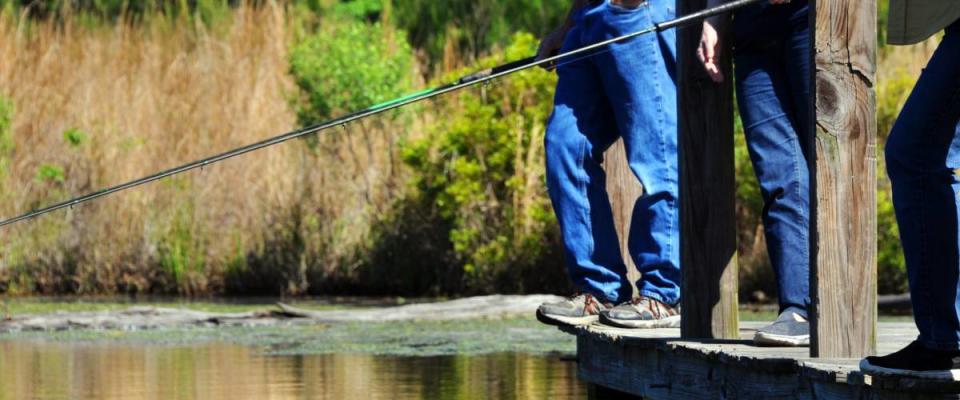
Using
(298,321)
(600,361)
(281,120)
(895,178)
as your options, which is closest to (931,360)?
(895,178)

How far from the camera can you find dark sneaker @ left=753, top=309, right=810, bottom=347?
5434 millimetres

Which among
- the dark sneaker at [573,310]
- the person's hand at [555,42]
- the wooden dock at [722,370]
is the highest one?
the person's hand at [555,42]

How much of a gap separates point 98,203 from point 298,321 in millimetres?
3725

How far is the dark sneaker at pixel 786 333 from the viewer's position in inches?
214

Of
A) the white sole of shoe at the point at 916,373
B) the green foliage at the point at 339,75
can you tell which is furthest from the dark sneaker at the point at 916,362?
the green foliage at the point at 339,75

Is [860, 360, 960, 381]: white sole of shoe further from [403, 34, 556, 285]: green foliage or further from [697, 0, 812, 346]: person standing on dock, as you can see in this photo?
[403, 34, 556, 285]: green foliage

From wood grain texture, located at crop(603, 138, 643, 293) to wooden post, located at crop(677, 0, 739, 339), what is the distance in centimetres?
144

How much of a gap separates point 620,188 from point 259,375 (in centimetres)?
195

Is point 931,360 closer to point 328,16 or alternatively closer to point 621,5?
point 621,5

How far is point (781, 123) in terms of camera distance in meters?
5.70

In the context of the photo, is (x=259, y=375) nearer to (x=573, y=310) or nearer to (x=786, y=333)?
(x=573, y=310)

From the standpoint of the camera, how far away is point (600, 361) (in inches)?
270

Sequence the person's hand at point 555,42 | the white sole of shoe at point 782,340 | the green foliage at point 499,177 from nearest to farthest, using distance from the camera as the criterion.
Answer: the white sole of shoe at point 782,340, the person's hand at point 555,42, the green foliage at point 499,177

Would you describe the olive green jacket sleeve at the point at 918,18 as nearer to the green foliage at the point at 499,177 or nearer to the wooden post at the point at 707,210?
the wooden post at the point at 707,210
